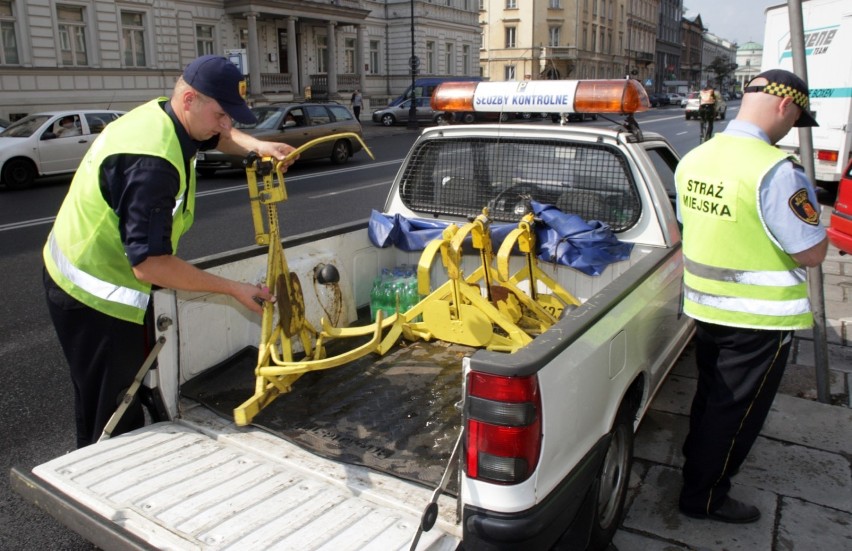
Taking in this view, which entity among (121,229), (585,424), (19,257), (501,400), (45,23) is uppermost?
(45,23)

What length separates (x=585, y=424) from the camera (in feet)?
7.84

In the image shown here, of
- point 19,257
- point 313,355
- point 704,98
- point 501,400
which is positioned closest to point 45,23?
point 19,257

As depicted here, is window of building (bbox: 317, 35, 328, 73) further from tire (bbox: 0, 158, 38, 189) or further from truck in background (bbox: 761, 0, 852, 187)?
truck in background (bbox: 761, 0, 852, 187)

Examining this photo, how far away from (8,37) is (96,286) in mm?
26670

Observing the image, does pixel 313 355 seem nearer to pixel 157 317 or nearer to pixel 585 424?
pixel 157 317

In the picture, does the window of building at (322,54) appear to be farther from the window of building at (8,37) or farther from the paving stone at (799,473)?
the paving stone at (799,473)

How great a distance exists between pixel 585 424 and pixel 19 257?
792 centimetres

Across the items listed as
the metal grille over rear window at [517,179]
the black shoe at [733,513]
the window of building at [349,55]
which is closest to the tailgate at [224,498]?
the black shoe at [733,513]

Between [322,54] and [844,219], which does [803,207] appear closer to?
[844,219]

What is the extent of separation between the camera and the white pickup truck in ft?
6.83

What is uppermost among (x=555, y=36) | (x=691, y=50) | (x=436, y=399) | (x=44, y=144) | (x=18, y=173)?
(x=691, y=50)

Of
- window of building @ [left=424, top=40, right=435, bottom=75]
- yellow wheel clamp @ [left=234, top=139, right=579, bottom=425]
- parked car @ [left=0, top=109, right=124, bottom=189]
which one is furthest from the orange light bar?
window of building @ [left=424, top=40, right=435, bottom=75]

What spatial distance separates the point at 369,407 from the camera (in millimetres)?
3164

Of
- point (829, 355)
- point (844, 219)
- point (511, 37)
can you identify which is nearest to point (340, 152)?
point (844, 219)
